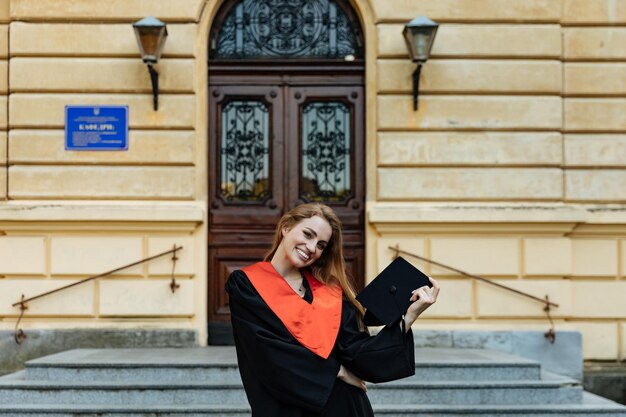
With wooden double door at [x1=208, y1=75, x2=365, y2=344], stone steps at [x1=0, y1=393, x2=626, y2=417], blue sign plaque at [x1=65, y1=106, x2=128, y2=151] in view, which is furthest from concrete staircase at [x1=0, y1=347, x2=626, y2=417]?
blue sign plaque at [x1=65, y1=106, x2=128, y2=151]

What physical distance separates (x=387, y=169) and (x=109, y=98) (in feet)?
9.77

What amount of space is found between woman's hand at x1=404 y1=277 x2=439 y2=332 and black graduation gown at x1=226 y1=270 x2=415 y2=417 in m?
0.06

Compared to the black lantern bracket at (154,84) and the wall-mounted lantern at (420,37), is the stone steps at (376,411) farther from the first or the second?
the wall-mounted lantern at (420,37)

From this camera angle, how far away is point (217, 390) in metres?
7.25

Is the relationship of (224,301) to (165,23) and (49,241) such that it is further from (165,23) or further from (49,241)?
(165,23)

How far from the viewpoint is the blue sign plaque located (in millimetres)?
8953

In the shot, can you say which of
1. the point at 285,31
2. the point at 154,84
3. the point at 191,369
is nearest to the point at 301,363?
the point at 191,369

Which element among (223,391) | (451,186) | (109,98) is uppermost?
(109,98)

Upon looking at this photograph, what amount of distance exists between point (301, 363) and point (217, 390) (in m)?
4.15

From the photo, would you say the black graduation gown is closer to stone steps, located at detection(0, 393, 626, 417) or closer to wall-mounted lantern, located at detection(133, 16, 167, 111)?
stone steps, located at detection(0, 393, 626, 417)

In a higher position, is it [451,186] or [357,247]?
[451,186]

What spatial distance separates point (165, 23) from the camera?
355 inches

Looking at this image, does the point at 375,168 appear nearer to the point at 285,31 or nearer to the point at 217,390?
the point at 285,31

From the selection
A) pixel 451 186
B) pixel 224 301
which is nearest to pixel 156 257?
pixel 224 301
